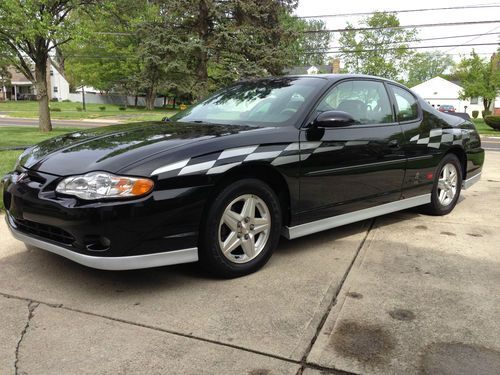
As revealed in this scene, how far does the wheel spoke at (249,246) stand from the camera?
3.42 metres

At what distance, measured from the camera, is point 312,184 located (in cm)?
373

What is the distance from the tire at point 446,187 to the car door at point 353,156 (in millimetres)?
836

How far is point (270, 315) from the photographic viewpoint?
113 inches

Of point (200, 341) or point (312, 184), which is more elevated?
point (312, 184)

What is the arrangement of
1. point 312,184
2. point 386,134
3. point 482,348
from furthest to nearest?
1. point 386,134
2. point 312,184
3. point 482,348

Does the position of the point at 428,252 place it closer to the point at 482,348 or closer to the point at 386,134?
the point at 386,134

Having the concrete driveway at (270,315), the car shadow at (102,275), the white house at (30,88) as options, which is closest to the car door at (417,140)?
the concrete driveway at (270,315)

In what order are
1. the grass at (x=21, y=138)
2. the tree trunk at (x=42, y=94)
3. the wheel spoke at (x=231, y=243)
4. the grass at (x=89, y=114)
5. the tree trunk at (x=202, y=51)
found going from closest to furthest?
the wheel spoke at (x=231, y=243)
the grass at (x=21, y=138)
the tree trunk at (x=42, y=94)
the tree trunk at (x=202, y=51)
the grass at (x=89, y=114)

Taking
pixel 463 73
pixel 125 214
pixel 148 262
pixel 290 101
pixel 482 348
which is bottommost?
pixel 482 348

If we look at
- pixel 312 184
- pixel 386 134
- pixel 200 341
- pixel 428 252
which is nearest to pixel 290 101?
pixel 312 184

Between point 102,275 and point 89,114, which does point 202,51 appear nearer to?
point 89,114

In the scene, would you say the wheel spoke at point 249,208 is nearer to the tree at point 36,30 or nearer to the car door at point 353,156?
the car door at point 353,156

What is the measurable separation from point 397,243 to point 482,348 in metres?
1.82

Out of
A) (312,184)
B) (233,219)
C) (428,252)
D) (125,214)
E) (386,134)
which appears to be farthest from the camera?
(386,134)
